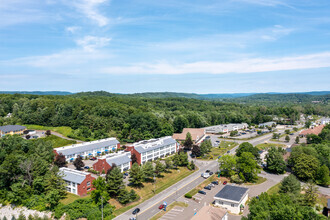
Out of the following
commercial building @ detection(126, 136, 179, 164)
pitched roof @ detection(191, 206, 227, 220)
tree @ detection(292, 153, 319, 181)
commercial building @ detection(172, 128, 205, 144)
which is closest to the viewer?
pitched roof @ detection(191, 206, 227, 220)

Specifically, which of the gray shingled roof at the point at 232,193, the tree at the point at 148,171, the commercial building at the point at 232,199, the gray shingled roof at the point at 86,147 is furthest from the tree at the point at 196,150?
the gray shingled roof at the point at 86,147

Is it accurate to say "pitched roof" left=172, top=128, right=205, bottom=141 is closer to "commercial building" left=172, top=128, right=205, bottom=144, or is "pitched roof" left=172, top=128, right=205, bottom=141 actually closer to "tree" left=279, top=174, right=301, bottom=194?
"commercial building" left=172, top=128, right=205, bottom=144

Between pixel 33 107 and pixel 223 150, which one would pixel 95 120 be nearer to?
pixel 33 107

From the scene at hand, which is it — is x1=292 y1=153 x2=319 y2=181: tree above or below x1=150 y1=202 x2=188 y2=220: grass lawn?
above

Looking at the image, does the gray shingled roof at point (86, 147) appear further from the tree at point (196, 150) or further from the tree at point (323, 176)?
the tree at point (323, 176)

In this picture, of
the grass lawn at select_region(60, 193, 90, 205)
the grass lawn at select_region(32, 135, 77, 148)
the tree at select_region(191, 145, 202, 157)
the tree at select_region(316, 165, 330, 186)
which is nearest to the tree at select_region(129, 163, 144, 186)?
the grass lawn at select_region(60, 193, 90, 205)

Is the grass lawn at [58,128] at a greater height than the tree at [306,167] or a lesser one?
greater

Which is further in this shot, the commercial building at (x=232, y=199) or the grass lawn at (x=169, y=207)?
the commercial building at (x=232, y=199)
